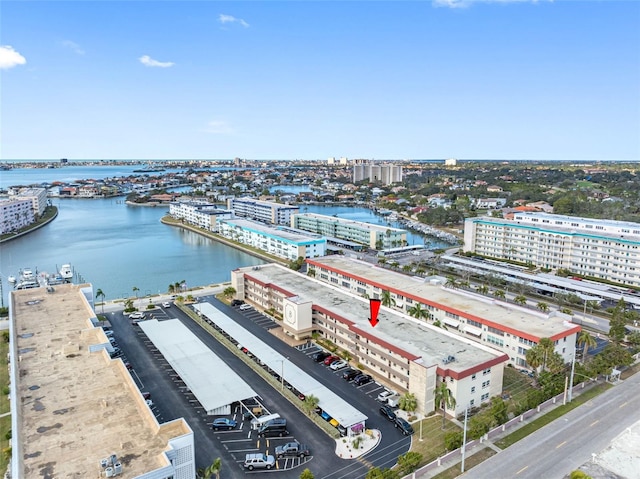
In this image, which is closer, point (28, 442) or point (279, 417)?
point (28, 442)

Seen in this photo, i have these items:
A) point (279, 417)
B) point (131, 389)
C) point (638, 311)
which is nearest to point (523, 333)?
point (279, 417)

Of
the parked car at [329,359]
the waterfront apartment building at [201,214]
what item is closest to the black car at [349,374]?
the parked car at [329,359]

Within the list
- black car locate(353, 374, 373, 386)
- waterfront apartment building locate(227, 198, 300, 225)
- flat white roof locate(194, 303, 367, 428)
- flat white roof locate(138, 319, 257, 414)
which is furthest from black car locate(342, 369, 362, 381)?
waterfront apartment building locate(227, 198, 300, 225)

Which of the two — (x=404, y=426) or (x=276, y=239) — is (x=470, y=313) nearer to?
(x=404, y=426)

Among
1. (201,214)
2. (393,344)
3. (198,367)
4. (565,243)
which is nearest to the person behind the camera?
(393,344)

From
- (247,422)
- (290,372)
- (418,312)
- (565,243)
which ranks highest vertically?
(565,243)

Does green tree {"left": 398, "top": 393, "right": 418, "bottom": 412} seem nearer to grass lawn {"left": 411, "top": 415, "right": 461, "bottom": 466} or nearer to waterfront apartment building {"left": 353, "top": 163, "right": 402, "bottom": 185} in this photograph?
grass lawn {"left": 411, "top": 415, "right": 461, "bottom": 466}

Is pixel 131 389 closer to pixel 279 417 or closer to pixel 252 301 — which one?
pixel 279 417

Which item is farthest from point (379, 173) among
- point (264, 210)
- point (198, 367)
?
point (198, 367)
